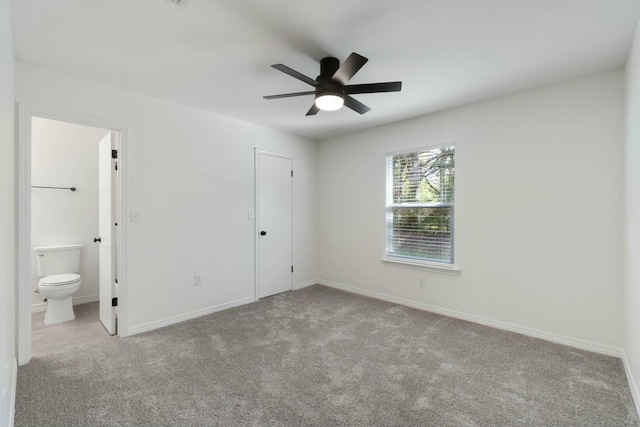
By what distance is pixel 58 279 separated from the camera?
335 cm

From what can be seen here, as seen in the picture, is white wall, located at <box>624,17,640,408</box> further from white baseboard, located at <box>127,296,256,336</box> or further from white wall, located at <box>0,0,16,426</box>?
white baseboard, located at <box>127,296,256,336</box>

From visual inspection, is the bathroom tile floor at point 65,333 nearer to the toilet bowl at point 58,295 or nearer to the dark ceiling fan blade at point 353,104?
the toilet bowl at point 58,295

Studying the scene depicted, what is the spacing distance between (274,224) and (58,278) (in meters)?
2.58

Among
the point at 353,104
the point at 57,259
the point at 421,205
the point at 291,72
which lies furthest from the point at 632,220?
the point at 57,259

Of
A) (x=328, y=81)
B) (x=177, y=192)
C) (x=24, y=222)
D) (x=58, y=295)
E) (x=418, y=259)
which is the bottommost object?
(x=58, y=295)


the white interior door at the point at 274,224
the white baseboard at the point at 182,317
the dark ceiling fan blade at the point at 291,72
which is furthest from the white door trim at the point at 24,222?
the white interior door at the point at 274,224

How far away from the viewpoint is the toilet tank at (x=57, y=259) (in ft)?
11.9

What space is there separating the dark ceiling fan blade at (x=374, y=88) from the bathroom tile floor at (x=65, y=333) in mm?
3243

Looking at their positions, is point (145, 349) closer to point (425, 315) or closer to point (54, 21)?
point (54, 21)

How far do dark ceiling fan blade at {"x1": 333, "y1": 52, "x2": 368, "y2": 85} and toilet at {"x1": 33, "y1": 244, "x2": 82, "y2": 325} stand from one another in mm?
3618

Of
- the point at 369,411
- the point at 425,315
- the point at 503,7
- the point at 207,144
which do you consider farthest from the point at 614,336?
the point at 207,144

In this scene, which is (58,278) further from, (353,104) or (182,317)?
(353,104)


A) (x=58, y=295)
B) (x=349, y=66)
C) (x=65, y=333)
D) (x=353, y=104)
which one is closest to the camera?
(x=349, y=66)

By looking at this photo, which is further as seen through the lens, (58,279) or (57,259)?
(57,259)
